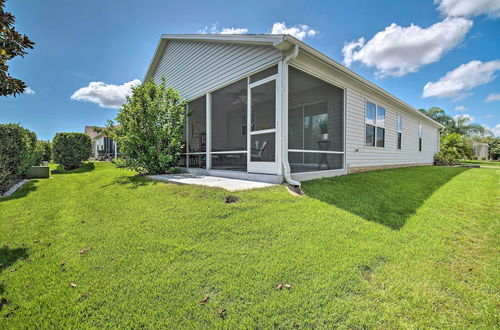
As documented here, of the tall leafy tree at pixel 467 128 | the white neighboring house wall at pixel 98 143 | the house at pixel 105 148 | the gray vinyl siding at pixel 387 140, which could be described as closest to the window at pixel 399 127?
the gray vinyl siding at pixel 387 140

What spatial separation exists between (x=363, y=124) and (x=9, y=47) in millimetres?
8355

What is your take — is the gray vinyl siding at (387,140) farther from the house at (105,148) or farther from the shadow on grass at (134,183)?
the house at (105,148)

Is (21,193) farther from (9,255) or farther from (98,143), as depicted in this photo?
(98,143)

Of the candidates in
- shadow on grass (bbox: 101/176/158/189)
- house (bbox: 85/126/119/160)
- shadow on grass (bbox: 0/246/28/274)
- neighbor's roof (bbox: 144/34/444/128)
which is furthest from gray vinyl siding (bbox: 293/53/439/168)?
house (bbox: 85/126/119/160)

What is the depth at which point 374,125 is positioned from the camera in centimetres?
816

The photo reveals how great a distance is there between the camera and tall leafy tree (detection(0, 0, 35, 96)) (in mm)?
2289

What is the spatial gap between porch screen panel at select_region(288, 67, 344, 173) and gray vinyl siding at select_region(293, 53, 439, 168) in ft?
1.09

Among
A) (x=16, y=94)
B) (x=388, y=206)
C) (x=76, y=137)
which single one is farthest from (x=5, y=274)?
(x=76, y=137)

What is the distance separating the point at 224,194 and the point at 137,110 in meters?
4.57

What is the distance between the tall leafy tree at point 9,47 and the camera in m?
2.29

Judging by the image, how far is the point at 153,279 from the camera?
187cm

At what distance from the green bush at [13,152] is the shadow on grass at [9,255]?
12.6 feet

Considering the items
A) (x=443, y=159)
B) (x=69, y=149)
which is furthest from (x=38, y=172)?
(x=443, y=159)

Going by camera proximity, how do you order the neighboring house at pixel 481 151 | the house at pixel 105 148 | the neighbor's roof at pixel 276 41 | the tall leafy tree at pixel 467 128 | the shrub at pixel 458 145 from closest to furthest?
the neighbor's roof at pixel 276 41 < the shrub at pixel 458 145 < the house at pixel 105 148 < the neighboring house at pixel 481 151 < the tall leafy tree at pixel 467 128
